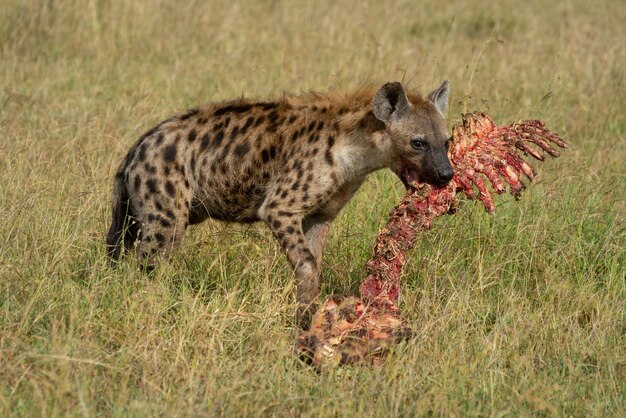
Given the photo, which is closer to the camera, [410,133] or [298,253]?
[298,253]

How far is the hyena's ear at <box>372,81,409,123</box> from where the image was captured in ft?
16.1

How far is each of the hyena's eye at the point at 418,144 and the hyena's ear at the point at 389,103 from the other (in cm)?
Result: 15

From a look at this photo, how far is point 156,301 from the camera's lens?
183 inches

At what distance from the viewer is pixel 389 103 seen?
497 cm

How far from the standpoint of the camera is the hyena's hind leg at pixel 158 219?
504 cm

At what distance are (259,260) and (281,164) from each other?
469 mm

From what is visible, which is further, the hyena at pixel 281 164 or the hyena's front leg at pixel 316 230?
the hyena's front leg at pixel 316 230

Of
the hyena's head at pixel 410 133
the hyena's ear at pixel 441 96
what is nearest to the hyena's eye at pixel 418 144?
the hyena's head at pixel 410 133

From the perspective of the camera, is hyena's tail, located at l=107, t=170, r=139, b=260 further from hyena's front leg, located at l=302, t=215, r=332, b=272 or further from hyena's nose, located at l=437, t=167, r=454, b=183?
hyena's nose, located at l=437, t=167, r=454, b=183

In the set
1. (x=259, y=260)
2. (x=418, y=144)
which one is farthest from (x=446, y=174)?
(x=259, y=260)

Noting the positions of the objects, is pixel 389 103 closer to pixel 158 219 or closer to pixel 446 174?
pixel 446 174

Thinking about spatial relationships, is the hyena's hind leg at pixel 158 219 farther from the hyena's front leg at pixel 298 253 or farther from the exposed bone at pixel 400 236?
the exposed bone at pixel 400 236

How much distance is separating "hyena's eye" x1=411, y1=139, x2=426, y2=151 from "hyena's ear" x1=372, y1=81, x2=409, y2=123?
0.50ft

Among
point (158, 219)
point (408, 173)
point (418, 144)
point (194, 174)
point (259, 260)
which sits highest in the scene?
A: point (418, 144)
